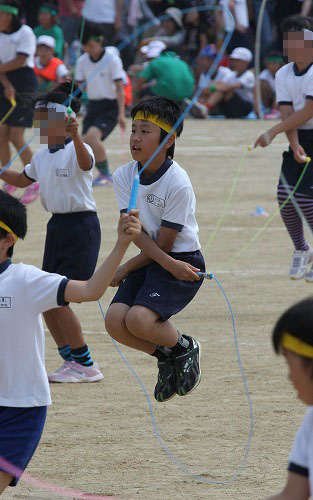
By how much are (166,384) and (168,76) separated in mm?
10094

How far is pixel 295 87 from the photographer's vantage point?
8086mm

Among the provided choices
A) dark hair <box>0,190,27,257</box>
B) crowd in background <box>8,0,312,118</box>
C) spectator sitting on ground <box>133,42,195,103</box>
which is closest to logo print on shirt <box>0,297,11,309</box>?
dark hair <box>0,190,27,257</box>

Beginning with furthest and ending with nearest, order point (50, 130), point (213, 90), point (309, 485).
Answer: point (213, 90) < point (50, 130) < point (309, 485)

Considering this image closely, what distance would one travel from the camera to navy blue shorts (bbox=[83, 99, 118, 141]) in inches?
497

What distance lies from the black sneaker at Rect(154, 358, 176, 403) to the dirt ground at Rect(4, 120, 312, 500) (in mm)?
158

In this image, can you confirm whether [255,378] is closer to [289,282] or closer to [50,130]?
[50,130]

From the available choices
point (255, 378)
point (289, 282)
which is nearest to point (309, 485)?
point (255, 378)

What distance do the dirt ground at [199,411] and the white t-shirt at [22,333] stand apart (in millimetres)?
797

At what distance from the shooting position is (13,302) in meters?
3.93

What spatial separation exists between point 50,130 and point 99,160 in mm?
6491

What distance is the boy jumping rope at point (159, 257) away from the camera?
531cm

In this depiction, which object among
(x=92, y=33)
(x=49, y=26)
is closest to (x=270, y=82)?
(x=49, y=26)

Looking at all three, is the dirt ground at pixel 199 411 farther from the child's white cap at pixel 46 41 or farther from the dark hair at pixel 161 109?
the child's white cap at pixel 46 41

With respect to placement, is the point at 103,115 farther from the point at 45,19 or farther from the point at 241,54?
the point at 241,54
